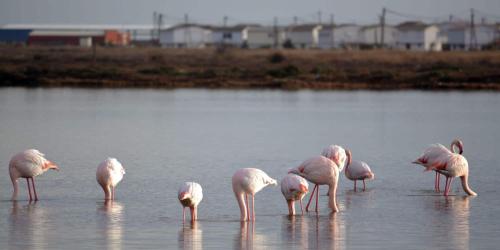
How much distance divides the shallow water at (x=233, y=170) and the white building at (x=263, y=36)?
83.0m

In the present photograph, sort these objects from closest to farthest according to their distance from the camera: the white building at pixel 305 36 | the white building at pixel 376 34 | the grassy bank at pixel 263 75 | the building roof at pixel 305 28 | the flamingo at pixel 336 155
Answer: the flamingo at pixel 336 155, the grassy bank at pixel 263 75, the white building at pixel 376 34, the white building at pixel 305 36, the building roof at pixel 305 28

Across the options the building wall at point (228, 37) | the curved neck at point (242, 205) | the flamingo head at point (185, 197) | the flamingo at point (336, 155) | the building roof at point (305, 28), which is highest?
the building roof at point (305, 28)

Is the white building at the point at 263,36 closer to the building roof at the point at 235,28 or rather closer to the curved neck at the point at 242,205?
the building roof at the point at 235,28

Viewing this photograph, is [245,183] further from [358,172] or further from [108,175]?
[358,172]

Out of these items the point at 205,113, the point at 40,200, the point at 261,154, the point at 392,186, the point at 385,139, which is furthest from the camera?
the point at 205,113

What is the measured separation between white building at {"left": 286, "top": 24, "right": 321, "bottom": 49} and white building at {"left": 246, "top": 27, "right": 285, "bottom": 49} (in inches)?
51.3

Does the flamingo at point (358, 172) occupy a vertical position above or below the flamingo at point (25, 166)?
below

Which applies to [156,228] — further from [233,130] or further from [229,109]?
[229,109]

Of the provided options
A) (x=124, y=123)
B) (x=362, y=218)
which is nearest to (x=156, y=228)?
(x=362, y=218)

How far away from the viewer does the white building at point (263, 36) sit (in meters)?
122

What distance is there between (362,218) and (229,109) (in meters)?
21.9

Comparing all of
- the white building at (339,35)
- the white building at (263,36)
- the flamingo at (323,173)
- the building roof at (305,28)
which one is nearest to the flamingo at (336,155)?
the flamingo at (323,173)

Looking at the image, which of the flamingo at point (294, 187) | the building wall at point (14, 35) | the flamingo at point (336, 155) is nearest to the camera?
the flamingo at point (294, 187)

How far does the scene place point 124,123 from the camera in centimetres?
2906
